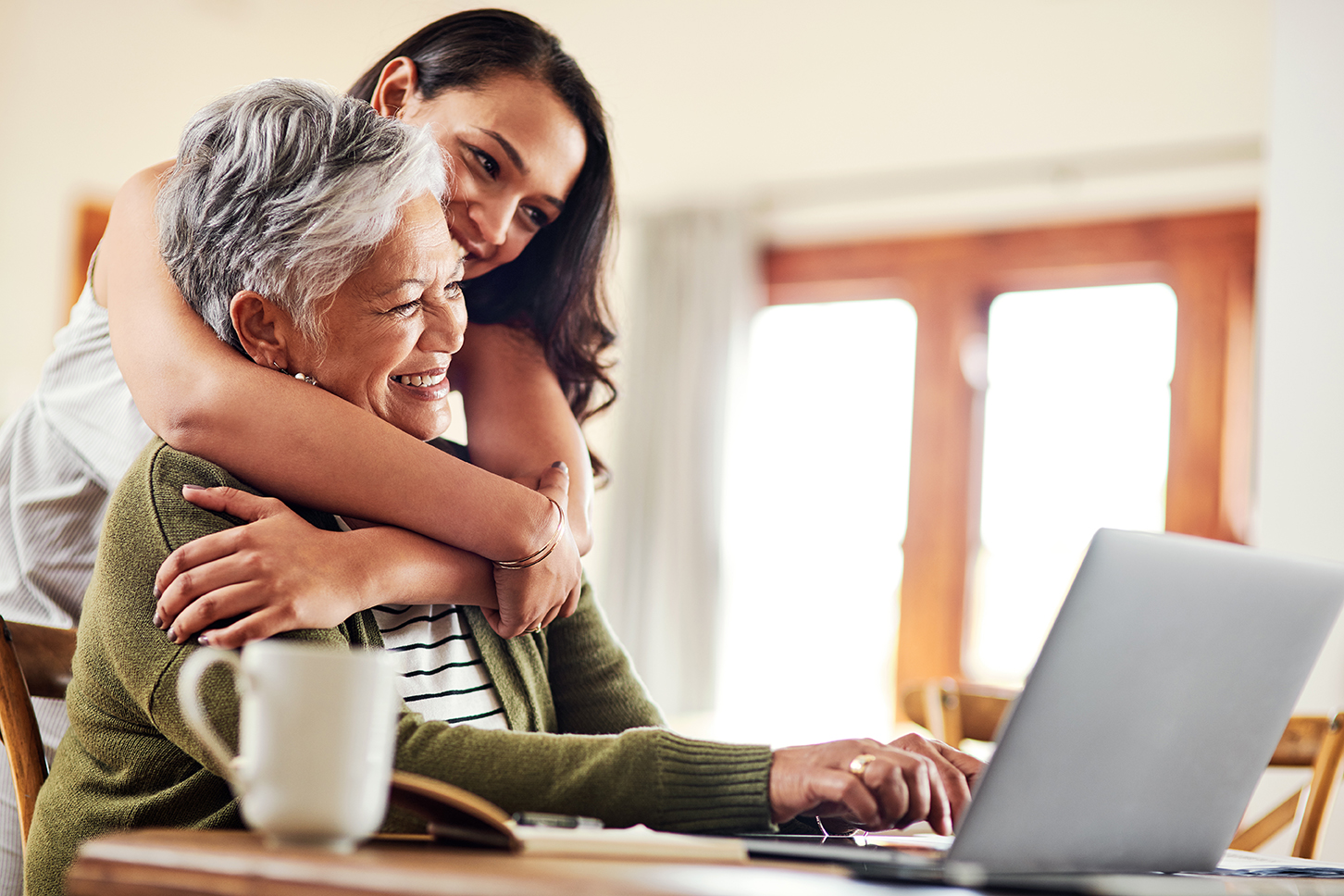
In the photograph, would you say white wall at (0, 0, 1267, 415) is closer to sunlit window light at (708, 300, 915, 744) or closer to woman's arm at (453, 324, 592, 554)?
sunlit window light at (708, 300, 915, 744)

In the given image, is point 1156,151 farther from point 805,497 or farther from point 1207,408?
point 805,497

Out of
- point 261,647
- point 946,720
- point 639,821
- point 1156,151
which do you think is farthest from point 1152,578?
point 1156,151

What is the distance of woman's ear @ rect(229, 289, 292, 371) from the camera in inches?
43.0

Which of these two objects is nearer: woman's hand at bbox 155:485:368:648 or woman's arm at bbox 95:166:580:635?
woman's hand at bbox 155:485:368:648

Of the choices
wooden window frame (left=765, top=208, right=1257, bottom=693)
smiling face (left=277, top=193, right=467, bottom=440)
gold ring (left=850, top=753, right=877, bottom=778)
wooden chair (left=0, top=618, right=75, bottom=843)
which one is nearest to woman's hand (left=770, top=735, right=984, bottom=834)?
gold ring (left=850, top=753, right=877, bottom=778)

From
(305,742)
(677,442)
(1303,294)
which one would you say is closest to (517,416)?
(305,742)

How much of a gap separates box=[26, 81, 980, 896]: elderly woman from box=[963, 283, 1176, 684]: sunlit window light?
375 cm

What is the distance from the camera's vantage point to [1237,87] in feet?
12.6

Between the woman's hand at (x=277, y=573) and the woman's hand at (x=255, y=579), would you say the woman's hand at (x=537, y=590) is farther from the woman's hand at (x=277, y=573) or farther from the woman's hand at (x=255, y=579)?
the woman's hand at (x=255, y=579)

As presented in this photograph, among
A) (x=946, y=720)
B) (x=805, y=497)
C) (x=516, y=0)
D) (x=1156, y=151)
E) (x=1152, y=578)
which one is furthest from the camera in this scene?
(x=805, y=497)

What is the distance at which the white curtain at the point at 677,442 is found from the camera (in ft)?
16.4

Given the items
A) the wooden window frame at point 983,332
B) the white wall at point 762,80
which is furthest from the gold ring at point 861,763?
the wooden window frame at point 983,332

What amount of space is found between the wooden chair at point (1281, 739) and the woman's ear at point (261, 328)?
3.79 feet

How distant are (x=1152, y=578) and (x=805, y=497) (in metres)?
4.51
